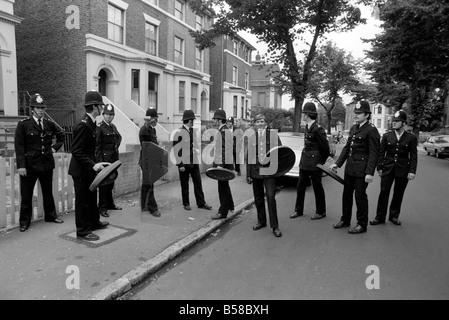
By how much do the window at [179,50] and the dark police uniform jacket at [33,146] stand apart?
1921 centimetres

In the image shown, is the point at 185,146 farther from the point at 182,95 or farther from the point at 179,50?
the point at 179,50

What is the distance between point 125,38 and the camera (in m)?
18.2

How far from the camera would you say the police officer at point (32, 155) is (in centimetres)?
514

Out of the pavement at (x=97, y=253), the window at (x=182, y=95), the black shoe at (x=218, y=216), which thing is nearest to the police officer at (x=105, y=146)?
the pavement at (x=97, y=253)

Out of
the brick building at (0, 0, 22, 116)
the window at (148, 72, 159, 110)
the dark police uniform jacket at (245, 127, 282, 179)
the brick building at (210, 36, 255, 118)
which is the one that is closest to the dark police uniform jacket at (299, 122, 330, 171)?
the dark police uniform jacket at (245, 127, 282, 179)

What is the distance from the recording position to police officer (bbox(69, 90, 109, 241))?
4719 millimetres

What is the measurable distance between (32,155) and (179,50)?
20.1 meters

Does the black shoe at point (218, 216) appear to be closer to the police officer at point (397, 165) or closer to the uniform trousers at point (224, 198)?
the uniform trousers at point (224, 198)

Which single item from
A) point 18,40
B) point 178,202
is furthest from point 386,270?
point 18,40

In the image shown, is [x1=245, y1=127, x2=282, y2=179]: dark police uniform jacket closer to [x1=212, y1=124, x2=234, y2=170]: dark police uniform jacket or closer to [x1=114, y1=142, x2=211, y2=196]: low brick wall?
[x1=212, y1=124, x2=234, y2=170]: dark police uniform jacket

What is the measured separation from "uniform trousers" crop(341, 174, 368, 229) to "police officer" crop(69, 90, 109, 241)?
162 inches

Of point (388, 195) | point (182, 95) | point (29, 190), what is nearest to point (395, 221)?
point (388, 195)
